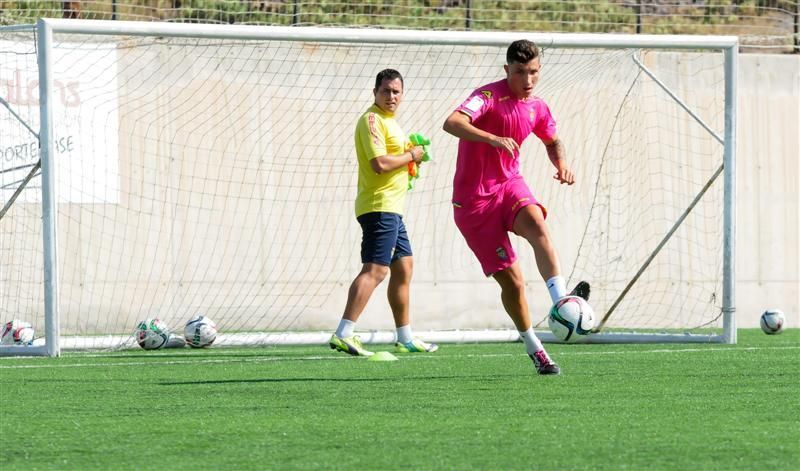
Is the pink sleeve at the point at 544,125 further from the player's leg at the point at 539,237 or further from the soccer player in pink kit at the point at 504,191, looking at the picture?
the player's leg at the point at 539,237

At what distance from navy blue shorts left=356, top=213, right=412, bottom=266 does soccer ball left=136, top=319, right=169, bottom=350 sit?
2062mm

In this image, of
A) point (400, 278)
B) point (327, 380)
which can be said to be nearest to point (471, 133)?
point (327, 380)

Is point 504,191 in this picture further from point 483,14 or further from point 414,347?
point 483,14

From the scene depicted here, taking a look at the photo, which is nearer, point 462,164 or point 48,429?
point 48,429

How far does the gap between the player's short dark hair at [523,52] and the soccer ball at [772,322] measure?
5.82 m

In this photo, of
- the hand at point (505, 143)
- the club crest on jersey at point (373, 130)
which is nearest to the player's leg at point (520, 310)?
the hand at point (505, 143)

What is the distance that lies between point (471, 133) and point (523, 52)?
570mm

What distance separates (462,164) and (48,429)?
3.22m

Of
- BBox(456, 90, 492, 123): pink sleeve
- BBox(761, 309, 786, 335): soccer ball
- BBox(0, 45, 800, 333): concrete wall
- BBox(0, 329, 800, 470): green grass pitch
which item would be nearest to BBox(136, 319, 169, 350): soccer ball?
BBox(0, 329, 800, 470): green grass pitch

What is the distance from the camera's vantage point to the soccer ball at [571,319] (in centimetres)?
686

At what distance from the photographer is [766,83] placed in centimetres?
1507

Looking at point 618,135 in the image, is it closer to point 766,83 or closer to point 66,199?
point 766,83

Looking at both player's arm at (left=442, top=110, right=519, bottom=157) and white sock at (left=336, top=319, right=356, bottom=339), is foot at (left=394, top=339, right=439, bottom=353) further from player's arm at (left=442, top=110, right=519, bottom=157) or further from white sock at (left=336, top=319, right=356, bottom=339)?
player's arm at (left=442, top=110, right=519, bottom=157)

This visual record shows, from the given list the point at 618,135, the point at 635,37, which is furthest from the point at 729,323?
the point at 618,135
